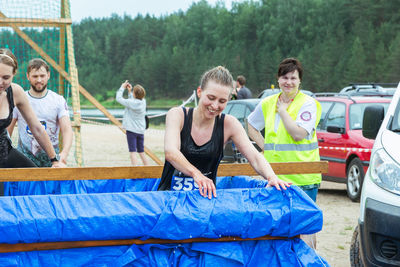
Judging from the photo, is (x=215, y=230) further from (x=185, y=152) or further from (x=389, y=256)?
(x=389, y=256)

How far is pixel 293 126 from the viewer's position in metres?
4.60

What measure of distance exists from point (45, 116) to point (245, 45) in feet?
399

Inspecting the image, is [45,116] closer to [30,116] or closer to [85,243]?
[30,116]

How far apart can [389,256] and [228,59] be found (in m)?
117

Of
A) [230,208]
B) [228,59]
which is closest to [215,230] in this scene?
[230,208]

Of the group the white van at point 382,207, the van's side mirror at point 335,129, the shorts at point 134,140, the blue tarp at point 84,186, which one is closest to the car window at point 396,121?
the white van at point 382,207

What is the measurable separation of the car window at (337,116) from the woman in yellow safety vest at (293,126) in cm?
561

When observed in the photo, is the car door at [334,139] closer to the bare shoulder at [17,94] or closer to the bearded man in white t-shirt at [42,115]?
the bearded man in white t-shirt at [42,115]

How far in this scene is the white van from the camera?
405 centimetres

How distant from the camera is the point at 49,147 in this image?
4574 mm

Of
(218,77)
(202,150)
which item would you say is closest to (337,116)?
(202,150)

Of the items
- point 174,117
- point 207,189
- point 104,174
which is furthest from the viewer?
point 104,174

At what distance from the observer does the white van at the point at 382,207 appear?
13.3ft

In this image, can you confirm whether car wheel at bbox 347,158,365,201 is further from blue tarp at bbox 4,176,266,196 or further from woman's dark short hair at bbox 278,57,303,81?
blue tarp at bbox 4,176,266,196
